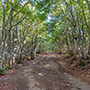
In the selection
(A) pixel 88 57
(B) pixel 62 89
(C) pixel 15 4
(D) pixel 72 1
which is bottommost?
(B) pixel 62 89

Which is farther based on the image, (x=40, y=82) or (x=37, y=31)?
(x=37, y=31)

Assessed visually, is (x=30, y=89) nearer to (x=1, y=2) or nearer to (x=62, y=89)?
(x=62, y=89)

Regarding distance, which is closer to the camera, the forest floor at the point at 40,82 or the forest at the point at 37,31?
the forest floor at the point at 40,82

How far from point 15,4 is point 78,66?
10.4 meters

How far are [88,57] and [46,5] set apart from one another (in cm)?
956

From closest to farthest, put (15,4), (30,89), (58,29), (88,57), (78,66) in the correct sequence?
(30,89)
(15,4)
(78,66)
(88,57)
(58,29)

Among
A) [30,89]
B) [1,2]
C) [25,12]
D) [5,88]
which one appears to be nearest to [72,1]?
[25,12]

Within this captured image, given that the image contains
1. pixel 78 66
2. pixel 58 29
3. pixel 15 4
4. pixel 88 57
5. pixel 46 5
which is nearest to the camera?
pixel 15 4

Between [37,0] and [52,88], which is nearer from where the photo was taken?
[52,88]

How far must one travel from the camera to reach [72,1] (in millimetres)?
10906

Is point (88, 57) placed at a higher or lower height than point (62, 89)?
higher

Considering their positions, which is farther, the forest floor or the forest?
the forest

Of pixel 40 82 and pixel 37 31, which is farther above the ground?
pixel 37 31

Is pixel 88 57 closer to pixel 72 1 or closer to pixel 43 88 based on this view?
pixel 72 1
